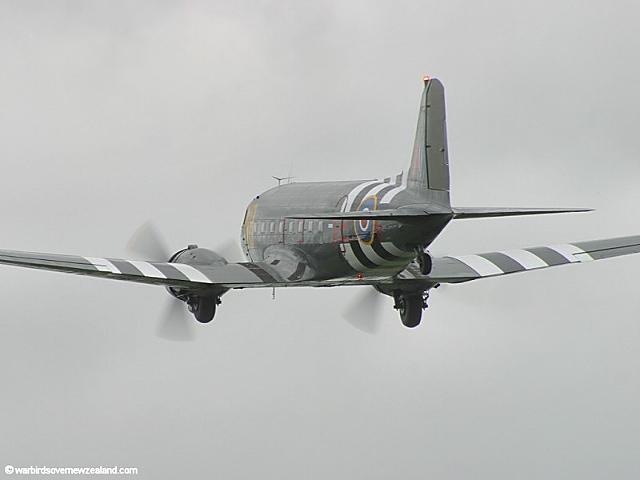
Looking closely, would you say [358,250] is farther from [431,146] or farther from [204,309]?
[204,309]

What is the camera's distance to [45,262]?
51.8 metres

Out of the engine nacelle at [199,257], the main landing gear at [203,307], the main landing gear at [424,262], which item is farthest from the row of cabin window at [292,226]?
the main landing gear at [424,262]

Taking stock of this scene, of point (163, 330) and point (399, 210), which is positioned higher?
point (399, 210)

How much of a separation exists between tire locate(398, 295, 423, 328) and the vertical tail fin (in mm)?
6348

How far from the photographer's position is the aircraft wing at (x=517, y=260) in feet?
196

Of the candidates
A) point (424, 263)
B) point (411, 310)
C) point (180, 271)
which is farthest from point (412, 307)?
point (180, 271)

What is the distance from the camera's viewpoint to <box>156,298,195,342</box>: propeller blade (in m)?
57.8

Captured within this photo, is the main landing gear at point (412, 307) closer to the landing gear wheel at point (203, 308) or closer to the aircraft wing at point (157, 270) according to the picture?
the aircraft wing at point (157, 270)

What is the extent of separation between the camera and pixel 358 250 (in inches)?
2213

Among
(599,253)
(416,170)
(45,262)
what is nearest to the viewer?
(45,262)

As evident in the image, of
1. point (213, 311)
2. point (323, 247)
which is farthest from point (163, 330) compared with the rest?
point (323, 247)

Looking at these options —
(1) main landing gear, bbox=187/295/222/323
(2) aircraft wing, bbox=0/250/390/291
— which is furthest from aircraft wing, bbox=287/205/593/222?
(1) main landing gear, bbox=187/295/222/323

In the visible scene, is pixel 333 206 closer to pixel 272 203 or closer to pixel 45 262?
pixel 272 203

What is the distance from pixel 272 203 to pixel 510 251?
9.24 m
